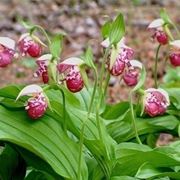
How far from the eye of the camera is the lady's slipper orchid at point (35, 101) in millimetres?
2244

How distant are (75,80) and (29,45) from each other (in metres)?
0.34

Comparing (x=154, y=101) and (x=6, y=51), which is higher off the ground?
(x=6, y=51)

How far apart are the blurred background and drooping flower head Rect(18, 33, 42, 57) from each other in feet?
8.96

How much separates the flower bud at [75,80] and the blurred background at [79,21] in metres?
2.95

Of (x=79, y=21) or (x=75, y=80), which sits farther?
A: (x=79, y=21)

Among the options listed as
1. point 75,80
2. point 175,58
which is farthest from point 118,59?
point 175,58

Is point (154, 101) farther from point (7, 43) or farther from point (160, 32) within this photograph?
point (7, 43)

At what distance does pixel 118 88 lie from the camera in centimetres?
520

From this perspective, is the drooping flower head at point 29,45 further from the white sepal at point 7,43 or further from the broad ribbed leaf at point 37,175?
the broad ribbed leaf at point 37,175

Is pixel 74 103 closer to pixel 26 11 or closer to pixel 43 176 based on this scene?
pixel 43 176

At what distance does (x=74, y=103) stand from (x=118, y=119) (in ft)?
0.71

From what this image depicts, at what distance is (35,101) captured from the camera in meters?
2.25

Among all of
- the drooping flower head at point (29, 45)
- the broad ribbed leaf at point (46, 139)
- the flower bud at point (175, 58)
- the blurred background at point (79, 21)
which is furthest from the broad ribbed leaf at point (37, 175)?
the blurred background at point (79, 21)

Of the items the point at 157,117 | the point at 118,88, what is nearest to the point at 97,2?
the point at 118,88
